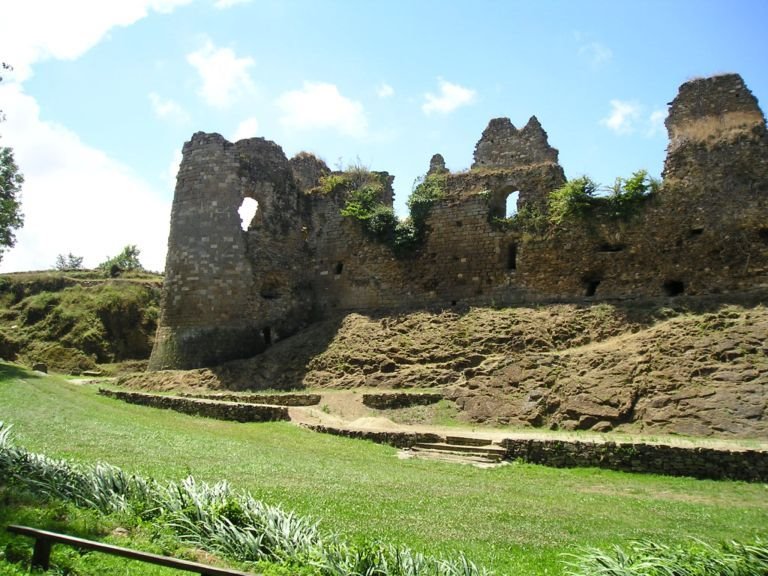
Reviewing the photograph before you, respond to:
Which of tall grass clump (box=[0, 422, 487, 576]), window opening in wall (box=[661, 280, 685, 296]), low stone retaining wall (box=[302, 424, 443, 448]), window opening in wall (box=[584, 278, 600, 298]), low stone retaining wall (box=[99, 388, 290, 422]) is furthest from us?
window opening in wall (box=[584, 278, 600, 298])

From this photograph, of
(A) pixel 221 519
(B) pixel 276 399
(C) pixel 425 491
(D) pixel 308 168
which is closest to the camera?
(A) pixel 221 519

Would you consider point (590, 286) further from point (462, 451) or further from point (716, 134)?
point (462, 451)

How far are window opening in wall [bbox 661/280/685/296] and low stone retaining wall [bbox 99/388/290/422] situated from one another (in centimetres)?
1191

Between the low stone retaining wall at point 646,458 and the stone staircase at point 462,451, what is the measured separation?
193 millimetres

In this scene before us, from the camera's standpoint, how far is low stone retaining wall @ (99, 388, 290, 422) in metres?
16.5

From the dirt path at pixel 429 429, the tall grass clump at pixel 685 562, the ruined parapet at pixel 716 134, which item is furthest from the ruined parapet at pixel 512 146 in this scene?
the tall grass clump at pixel 685 562

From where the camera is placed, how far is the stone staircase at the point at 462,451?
1258 cm

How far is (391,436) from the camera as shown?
559 inches

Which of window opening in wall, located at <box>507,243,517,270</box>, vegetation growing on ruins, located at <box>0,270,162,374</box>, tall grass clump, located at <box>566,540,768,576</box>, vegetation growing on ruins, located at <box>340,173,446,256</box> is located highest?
vegetation growing on ruins, located at <box>340,173,446,256</box>

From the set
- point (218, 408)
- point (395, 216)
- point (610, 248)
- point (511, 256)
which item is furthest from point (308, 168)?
point (218, 408)

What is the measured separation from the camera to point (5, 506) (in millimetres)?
6457

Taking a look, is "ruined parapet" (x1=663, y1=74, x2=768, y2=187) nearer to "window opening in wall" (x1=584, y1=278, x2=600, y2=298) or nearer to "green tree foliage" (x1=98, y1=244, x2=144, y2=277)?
"window opening in wall" (x1=584, y1=278, x2=600, y2=298)

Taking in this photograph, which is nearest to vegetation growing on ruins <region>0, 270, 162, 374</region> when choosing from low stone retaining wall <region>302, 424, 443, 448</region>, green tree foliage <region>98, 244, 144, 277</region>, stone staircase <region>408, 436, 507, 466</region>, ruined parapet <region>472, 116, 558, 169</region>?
green tree foliage <region>98, 244, 144, 277</region>

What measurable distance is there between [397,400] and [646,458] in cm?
713
